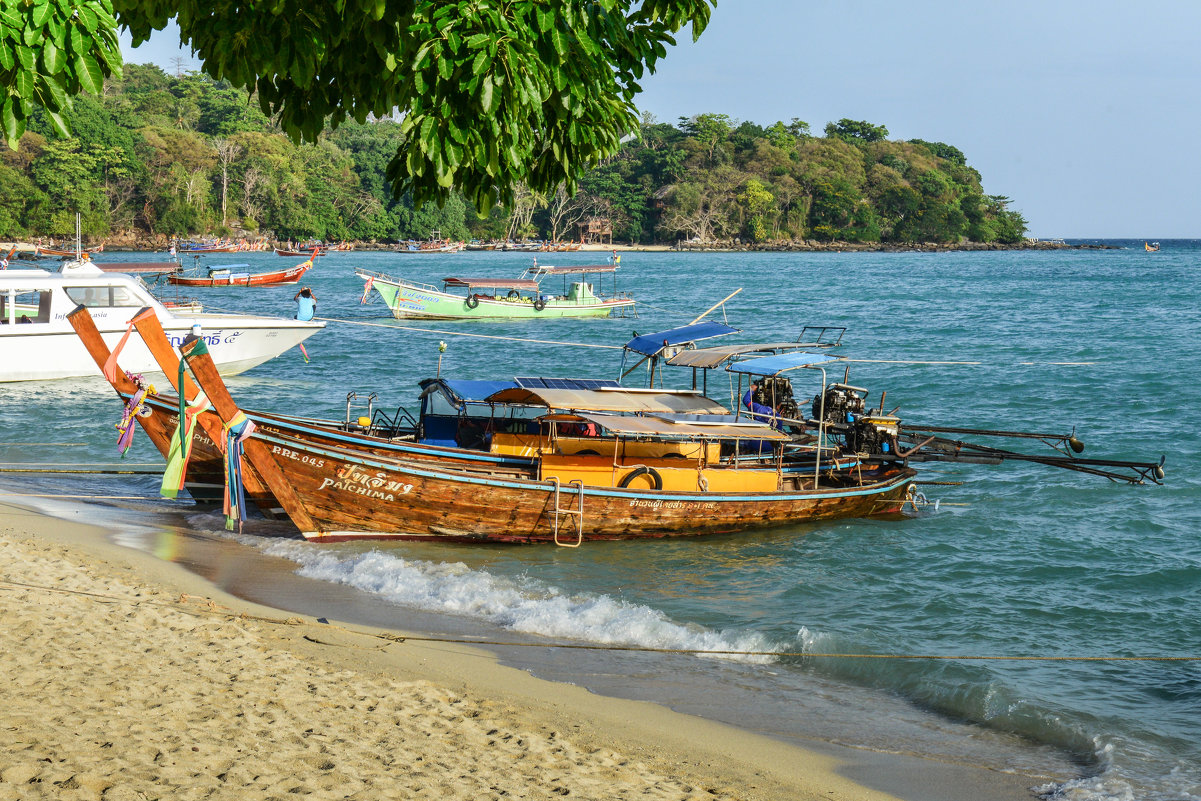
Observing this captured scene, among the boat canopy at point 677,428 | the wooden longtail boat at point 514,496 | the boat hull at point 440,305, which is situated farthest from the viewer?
the boat hull at point 440,305

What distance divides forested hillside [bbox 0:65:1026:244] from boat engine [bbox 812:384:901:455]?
331 ft

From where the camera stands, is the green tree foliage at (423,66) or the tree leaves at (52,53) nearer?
the tree leaves at (52,53)

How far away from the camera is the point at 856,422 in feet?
52.2

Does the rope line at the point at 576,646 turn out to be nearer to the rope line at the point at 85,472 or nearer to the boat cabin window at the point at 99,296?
the rope line at the point at 85,472

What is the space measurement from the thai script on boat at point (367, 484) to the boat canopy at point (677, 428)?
7.11 feet

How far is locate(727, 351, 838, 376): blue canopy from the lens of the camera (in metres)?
15.1

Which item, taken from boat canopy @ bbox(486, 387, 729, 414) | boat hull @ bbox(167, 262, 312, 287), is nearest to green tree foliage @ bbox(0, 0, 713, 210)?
boat canopy @ bbox(486, 387, 729, 414)

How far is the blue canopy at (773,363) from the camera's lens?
49.4 ft

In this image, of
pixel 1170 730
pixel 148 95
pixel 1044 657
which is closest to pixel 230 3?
pixel 1170 730

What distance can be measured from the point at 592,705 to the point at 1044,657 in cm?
485

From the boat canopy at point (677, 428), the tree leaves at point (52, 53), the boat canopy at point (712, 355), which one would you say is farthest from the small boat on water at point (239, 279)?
the tree leaves at point (52, 53)

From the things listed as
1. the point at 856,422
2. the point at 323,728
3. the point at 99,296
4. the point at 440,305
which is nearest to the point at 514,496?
the point at 856,422

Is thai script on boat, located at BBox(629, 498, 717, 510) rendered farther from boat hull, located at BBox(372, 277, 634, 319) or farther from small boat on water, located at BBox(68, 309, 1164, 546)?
boat hull, located at BBox(372, 277, 634, 319)

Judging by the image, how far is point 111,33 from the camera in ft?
12.2
